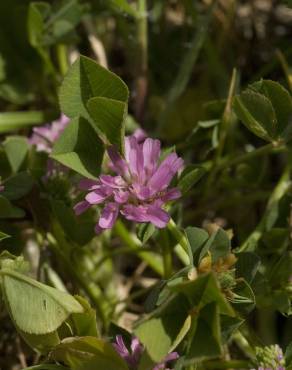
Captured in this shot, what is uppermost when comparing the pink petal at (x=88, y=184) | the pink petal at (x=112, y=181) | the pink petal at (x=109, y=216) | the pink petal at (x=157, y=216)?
the pink petal at (x=112, y=181)

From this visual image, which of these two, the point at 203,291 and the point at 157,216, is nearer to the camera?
the point at 203,291

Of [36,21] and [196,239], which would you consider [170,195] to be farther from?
[36,21]

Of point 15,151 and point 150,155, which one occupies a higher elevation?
point 150,155

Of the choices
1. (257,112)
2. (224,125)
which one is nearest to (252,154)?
(224,125)

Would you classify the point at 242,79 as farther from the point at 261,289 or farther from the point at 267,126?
the point at 261,289

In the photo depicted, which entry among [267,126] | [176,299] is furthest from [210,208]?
[176,299]

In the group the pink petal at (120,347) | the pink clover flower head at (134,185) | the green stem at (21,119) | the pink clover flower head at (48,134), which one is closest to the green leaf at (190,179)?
the pink clover flower head at (134,185)

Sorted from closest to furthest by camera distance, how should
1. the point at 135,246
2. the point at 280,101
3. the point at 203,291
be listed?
the point at 203,291
the point at 280,101
the point at 135,246

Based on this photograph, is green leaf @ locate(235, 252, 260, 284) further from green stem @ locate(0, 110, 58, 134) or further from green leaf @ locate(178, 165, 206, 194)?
green stem @ locate(0, 110, 58, 134)

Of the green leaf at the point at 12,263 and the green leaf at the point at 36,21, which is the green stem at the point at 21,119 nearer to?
the green leaf at the point at 36,21
